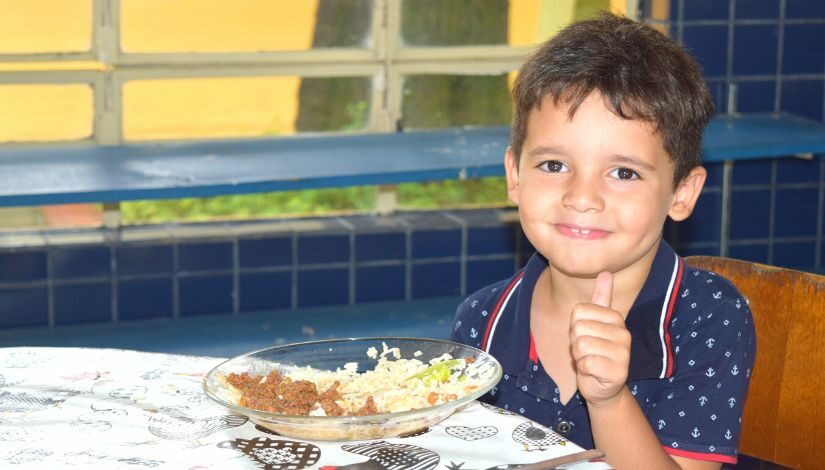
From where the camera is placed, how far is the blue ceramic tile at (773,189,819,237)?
409 centimetres

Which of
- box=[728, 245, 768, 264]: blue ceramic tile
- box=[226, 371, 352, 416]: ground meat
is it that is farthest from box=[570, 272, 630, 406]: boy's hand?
box=[728, 245, 768, 264]: blue ceramic tile

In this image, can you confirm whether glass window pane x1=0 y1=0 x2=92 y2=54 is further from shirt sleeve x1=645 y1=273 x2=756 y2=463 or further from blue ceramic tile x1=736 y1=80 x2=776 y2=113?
shirt sleeve x1=645 y1=273 x2=756 y2=463

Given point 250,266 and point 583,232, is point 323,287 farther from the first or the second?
point 583,232

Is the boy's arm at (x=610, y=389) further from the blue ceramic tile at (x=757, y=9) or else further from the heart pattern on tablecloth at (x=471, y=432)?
the blue ceramic tile at (x=757, y=9)

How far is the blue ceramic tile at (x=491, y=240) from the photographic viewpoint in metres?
3.76

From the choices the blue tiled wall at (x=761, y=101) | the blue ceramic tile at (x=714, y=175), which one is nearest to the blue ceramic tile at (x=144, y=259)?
the blue tiled wall at (x=761, y=101)

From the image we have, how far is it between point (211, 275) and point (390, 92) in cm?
80

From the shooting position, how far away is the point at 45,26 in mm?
3385

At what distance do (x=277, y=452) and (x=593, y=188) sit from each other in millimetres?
488

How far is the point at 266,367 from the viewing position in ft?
4.33

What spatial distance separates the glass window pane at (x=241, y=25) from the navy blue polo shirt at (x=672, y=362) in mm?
2155

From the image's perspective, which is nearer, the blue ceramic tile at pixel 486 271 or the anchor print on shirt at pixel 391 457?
the anchor print on shirt at pixel 391 457

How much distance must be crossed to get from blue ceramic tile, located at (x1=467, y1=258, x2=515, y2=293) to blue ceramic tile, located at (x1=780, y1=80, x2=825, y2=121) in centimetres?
109

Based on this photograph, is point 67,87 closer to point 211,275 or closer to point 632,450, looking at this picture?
point 211,275
